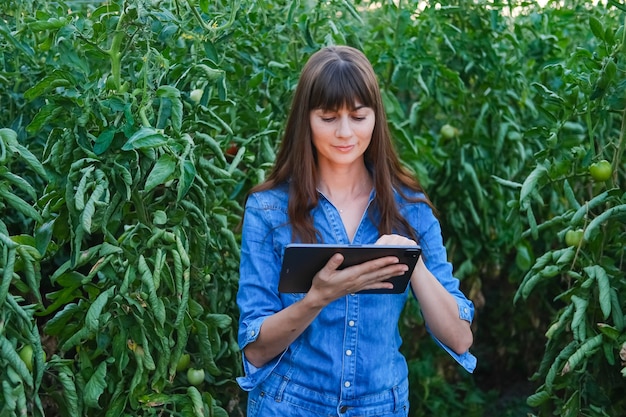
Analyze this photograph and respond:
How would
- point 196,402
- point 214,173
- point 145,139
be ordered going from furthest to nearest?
point 214,173 → point 196,402 → point 145,139

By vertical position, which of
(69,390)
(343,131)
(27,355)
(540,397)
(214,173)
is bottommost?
(540,397)

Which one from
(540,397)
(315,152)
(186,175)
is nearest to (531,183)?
(540,397)

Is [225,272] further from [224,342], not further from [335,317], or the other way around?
[335,317]

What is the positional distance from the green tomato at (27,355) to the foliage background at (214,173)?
0.6 inches

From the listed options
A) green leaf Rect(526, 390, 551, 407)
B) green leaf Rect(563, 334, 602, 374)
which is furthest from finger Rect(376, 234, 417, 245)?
green leaf Rect(526, 390, 551, 407)

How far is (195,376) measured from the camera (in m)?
2.02

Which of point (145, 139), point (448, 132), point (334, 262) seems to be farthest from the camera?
point (448, 132)

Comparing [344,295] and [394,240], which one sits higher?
[394,240]

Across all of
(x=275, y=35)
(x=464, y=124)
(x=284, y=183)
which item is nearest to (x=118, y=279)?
(x=284, y=183)

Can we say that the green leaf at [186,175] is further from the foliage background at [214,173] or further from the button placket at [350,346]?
the button placket at [350,346]

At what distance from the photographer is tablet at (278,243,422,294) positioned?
4.67 ft

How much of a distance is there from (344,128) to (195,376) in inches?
29.1

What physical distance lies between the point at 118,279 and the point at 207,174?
12.6 inches

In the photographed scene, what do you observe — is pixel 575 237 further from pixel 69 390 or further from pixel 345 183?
pixel 69 390
